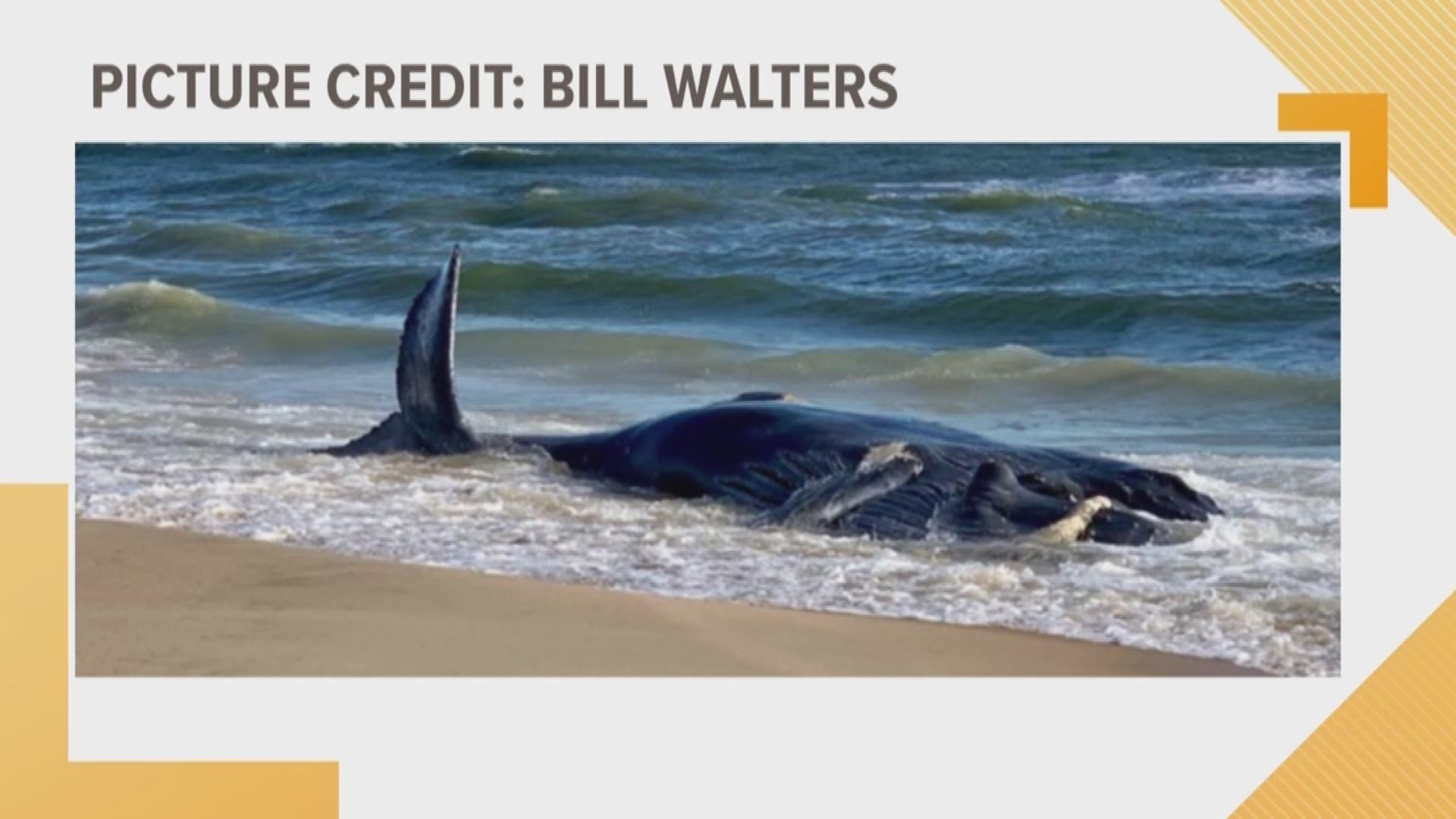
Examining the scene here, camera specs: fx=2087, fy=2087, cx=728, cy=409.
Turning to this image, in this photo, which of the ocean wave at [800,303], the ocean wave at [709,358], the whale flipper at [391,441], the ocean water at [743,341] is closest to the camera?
the ocean water at [743,341]

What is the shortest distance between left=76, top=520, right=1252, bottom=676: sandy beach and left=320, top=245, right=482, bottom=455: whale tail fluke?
1.82 m

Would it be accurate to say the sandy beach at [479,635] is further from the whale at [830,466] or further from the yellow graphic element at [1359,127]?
the yellow graphic element at [1359,127]

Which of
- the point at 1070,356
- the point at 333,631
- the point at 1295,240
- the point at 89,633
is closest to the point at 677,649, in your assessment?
the point at 333,631

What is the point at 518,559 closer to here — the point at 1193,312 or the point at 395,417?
the point at 395,417

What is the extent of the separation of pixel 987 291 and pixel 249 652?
10430 millimetres

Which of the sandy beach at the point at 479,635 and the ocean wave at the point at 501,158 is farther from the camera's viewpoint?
the ocean wave at the point at 501,158

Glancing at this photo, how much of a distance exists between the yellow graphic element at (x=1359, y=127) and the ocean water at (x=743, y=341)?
4.35 feet

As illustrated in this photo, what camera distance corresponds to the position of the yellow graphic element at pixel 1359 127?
22.4 feet

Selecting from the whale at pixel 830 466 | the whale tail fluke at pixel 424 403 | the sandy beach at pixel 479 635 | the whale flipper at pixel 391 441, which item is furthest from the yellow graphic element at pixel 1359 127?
the whale flipper at pixel 391 441

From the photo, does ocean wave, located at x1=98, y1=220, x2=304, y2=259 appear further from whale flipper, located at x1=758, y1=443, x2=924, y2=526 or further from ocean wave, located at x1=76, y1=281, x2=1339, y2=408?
whale flipper, located at x1=758, y1=443, x2=924, y2=526

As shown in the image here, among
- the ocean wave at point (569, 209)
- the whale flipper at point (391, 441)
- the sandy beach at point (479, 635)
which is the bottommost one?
the sandy beach at point (479, 635)

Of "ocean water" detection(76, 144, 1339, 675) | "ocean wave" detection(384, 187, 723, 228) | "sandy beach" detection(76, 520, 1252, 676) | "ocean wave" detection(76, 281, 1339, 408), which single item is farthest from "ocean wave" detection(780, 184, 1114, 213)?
"sandy beach" detection(76, 520, 1252, 676)

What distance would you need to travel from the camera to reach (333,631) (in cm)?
658

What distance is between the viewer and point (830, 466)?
26.8 ft
